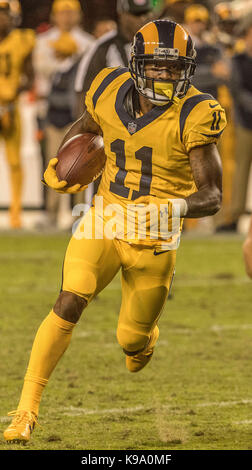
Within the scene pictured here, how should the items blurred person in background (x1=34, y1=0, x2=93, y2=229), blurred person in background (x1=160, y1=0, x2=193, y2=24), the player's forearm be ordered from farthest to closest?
blurred person in background (x1=34, y1=0, x2=93, y2=229), blurred person in background (x1=160, y1=0, x2=193, y2=24), the player's forearm

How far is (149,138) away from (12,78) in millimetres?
5920

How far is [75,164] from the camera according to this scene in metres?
4.21

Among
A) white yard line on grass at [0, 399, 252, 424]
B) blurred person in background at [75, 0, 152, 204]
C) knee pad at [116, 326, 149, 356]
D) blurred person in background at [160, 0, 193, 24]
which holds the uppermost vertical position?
blurred person in background at [160, 0, 193, 24]

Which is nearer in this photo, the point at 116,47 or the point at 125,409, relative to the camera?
the point at 125,409

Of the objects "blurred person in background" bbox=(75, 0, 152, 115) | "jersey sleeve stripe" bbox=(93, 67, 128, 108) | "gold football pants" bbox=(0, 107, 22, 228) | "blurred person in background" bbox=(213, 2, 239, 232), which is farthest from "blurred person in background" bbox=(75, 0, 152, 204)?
"gold football pants" bbox=(0, 107, 22, 228)

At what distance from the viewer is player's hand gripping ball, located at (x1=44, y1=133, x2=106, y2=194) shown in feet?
13.7

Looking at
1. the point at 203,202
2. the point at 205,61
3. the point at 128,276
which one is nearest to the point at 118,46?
the point at 205,61

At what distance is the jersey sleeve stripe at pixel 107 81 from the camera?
425 centimetres

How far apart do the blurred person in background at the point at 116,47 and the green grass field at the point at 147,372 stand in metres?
0.94

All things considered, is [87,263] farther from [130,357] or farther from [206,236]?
[206,236]

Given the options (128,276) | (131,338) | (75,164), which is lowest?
(131,338)

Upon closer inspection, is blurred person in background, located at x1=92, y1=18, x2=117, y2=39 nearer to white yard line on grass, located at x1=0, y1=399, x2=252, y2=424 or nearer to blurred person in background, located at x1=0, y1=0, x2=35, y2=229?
blurred person in background, located at x1=0, y1=0, x2=35, y2=229

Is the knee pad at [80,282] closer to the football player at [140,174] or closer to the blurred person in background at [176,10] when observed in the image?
the football player at [140,174]

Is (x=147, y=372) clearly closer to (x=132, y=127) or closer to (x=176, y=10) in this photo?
(x=132, y=127)
